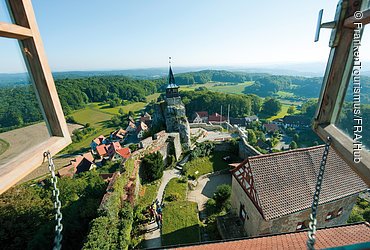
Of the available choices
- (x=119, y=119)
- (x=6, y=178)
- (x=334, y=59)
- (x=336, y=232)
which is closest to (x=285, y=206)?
(x=336, y=232)

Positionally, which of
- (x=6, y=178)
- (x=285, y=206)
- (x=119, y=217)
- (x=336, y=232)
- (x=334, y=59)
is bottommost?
(x=119, y=217)

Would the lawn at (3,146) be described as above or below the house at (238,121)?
above

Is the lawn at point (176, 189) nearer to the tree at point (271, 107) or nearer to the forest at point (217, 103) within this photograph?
the forest at point (217, 103)

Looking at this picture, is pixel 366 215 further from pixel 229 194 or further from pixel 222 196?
pixel 222 196

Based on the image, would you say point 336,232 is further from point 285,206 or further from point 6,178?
point 6,178

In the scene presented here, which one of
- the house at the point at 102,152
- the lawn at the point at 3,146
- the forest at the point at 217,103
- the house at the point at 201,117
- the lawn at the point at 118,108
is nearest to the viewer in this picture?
the lawn at the point at 3,146

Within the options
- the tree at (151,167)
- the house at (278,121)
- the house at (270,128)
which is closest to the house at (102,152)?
the tree at (151,167)

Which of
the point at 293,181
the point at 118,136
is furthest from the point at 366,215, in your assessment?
the point at 118,136
